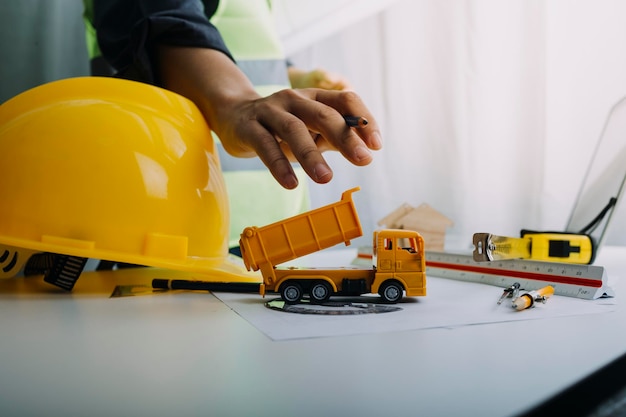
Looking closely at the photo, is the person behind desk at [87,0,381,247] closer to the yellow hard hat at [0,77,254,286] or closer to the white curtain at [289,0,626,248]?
the yellow hard hat at [0,77,254,286]

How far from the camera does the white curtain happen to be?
1497 millimetres

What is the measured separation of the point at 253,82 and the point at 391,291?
106 centimetres

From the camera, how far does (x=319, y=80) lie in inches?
61.1

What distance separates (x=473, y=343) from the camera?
0.47m

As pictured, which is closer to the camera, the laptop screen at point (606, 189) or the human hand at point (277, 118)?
the human hand at point (277, 118)

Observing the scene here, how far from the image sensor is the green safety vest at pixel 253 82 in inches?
61.1

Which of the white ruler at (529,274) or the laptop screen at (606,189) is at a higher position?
the laptop screen at (606,189)

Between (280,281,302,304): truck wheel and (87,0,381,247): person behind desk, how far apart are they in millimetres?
129

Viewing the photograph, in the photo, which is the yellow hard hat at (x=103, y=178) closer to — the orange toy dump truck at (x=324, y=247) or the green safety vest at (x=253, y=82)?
the orange toy dump truck at (x=324, y=247)

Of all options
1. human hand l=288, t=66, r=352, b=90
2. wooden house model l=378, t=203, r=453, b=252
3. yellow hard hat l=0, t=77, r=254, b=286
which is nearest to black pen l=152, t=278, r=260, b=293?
yellow hard hat l=0, t=77, r=254, b=286

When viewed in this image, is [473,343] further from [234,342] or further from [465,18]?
[465,18]

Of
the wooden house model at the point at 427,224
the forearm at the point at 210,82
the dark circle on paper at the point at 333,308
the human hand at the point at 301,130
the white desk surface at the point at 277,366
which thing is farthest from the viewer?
the wooden house model at the point at 427,224

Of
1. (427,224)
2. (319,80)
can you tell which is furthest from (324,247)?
(319,80)


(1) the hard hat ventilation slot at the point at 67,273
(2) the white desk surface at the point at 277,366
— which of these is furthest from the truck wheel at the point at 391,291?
(1) the hard hat ventilation slot at the point at 67,273
